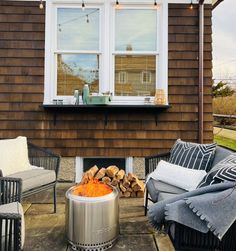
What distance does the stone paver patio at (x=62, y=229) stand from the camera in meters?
2.37

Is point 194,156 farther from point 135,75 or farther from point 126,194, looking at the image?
point 135,75

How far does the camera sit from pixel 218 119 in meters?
10.2

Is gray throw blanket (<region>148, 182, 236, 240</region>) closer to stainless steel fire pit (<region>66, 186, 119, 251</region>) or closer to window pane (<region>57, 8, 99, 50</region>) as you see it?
stainless steel fire pit (<region>66, 186, 119, 251</region>)

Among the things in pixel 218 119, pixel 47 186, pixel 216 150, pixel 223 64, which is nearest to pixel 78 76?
pixel 47 186

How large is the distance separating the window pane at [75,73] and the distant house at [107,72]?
0.02m

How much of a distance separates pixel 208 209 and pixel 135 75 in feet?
9.89

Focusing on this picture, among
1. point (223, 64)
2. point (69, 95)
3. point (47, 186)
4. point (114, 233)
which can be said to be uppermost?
point (223, 64)

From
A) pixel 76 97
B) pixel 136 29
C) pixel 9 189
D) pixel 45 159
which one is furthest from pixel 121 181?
pixel 136 29

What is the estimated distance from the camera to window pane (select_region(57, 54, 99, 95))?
4.39m

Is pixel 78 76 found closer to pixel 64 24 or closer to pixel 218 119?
pixel 64 24

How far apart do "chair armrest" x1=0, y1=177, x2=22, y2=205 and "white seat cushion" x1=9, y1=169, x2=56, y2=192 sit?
0.31 m

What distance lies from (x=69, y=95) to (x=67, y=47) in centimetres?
78

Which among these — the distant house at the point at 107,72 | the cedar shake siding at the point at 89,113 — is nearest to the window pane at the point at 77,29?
the distant house at the point at 107,72

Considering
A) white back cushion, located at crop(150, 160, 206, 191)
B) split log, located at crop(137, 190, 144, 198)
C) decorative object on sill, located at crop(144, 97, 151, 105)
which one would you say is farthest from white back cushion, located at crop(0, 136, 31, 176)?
Answer: decorative object on sill, located at crop(144, 97, 151, 105)
